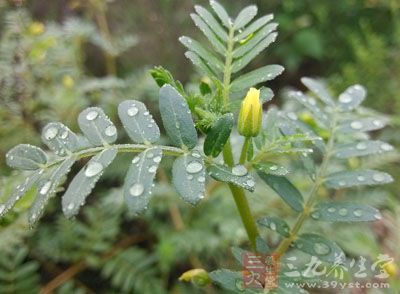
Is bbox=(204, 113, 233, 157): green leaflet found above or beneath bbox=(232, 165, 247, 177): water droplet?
above

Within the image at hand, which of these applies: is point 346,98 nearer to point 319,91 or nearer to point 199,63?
point 319,91

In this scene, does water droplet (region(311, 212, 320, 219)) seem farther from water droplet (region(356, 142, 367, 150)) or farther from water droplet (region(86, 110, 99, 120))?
water droplet (region(86, 110, 99, 120))

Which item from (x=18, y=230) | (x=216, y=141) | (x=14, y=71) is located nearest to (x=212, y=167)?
(x=216, y=141)

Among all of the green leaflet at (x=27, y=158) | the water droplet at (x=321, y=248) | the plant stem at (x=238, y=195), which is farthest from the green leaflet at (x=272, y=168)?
the green leaflet at (x=27, y=158)

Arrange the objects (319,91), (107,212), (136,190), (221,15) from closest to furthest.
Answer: (136,190) → (221,15) → (319,91) → (107,212)

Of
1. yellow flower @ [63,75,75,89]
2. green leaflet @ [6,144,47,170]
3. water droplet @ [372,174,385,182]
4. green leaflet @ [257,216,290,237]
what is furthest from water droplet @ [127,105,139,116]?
yellow flower @ [63,75,75,89]

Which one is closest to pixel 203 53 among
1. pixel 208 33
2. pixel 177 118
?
pixel 208 33

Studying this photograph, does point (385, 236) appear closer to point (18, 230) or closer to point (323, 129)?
point (323, 129)
